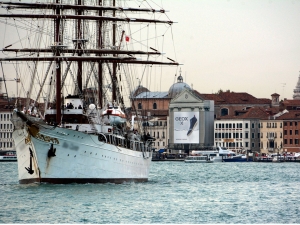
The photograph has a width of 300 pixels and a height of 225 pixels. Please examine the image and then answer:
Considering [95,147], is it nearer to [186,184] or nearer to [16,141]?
[16,141]

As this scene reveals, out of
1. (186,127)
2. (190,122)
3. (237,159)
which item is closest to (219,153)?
(237,159)

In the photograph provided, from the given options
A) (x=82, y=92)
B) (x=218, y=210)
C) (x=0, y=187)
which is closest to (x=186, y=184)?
(x=82, y=92)

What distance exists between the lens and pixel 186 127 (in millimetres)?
187750

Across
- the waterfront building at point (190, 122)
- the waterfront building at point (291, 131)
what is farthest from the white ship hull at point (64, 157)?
the waterfront building at point (190, 122)

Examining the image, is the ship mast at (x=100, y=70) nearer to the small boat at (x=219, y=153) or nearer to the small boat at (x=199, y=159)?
the small boat at (x=199, y=159)

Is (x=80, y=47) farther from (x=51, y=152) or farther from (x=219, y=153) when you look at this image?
(x=219, y=153)

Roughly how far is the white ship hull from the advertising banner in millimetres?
121106

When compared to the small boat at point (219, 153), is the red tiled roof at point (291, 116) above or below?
above

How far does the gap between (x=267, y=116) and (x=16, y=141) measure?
125957 mm

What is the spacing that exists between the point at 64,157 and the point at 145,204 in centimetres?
1080

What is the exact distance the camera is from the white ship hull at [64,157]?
60.9m

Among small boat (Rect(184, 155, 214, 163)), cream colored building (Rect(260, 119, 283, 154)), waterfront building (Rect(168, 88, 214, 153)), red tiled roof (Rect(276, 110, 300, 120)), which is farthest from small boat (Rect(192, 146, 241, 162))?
red tiled roof (Rect(276, 110, 300, 120))

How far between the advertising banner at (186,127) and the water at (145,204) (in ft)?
385

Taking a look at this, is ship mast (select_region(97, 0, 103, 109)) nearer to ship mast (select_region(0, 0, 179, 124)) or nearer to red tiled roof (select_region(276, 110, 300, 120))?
ship mast (select_region(0, 0, 179, 124))
